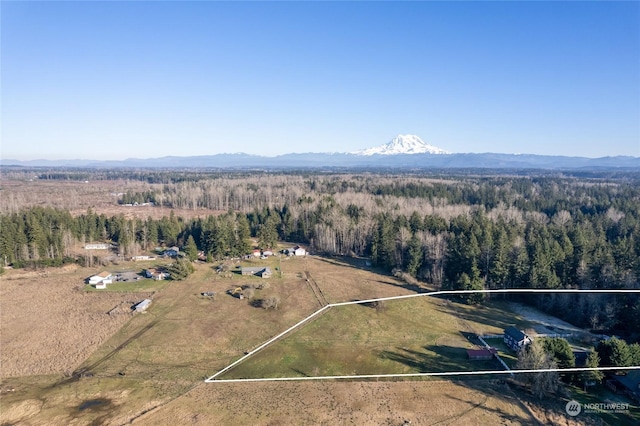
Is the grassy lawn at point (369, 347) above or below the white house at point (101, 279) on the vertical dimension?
below

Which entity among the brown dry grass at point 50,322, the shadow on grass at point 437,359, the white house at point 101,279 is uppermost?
the white house at point 101,279

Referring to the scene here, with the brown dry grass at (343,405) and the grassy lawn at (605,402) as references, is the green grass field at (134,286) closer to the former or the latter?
the brown dry grass at (343,405)

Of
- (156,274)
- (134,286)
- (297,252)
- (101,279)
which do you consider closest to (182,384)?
(134,286)

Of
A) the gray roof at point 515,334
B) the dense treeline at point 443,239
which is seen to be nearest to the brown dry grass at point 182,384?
the gray roof at point 515,334

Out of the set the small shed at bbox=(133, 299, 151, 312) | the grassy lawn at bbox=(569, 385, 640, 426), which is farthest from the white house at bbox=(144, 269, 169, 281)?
the grassy lawn at bbox=(569, 385, 640, 426)

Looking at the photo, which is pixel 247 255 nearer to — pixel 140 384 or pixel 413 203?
pixel 140 384

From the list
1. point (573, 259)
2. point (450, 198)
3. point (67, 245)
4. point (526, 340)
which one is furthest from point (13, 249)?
point (450, 198)

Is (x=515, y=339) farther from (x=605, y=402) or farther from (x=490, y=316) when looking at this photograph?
(x=490, y=316)

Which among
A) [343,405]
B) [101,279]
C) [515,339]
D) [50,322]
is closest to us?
[343,405]

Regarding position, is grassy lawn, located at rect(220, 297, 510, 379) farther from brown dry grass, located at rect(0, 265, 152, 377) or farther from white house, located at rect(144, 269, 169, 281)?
white house, located at rect(144, 269, 169, 281)
